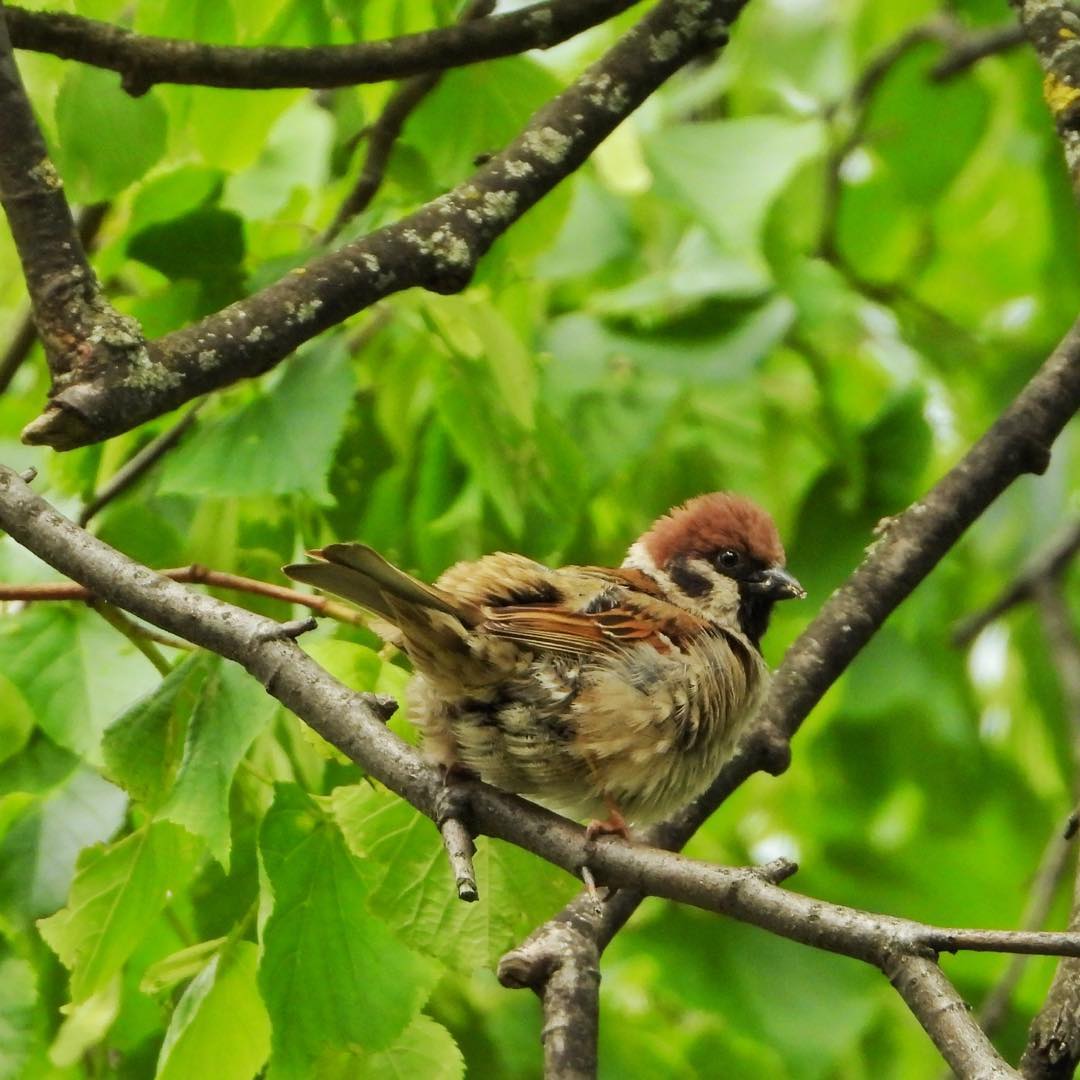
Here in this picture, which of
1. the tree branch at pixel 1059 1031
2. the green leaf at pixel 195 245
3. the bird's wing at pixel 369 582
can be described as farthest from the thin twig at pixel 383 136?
the tree branch at pixel 1059 1031

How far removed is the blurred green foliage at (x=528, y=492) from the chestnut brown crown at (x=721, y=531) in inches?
9.9

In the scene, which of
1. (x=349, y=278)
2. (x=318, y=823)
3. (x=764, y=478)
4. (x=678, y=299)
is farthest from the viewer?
(x=764, y=478)

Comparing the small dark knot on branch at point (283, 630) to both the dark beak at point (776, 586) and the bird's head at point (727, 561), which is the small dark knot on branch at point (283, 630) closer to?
the bird's head at point (727, 561)

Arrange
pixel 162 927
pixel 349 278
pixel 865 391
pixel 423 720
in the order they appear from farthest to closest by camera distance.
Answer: pixel 865 391 → pixel 162 927 → pixel 423 720 → pixel 349 278

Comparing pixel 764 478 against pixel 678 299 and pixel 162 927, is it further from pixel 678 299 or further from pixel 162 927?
pixel 162 927

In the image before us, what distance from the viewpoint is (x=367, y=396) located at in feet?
13.6

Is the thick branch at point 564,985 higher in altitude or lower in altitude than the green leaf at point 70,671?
lower

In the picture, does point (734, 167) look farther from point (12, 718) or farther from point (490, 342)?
point (12, 718)

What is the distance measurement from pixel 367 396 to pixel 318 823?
4.91ft

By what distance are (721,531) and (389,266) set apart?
1558 millimetres

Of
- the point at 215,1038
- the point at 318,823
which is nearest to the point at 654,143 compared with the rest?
the point at 318,823

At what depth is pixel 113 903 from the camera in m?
2.90

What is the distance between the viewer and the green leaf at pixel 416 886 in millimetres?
2951

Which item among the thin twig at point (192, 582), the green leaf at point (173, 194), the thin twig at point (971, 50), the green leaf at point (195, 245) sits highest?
the thin twig at point (971, 50)
